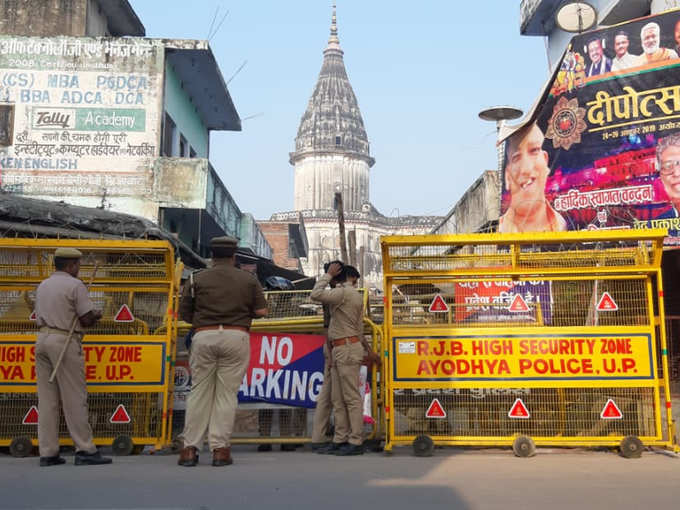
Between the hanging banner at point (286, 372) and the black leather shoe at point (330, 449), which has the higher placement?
the hanging banner at point (286, 372)

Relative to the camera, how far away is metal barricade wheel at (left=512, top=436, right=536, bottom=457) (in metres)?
6.38

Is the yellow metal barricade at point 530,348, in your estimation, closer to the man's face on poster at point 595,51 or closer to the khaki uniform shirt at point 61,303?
the khaki uniform shirt at point 61,303

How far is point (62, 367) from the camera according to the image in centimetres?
596

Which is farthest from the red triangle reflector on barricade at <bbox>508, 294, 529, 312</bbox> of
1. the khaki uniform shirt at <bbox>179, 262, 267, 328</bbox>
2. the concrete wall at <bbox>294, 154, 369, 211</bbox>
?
the concrete wall at <bbox>294, 154, 369, 211</bbox>

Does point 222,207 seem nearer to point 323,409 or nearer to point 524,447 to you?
point 323,409

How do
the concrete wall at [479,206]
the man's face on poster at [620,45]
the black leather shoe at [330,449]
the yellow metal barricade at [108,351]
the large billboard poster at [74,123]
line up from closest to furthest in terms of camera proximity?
the black leather shoe at [330,449], the yellow metal barricade at [108,351], the man's face on poster at [620,45], the concrete wall at [479,206], the large billboard poster at [74,123]

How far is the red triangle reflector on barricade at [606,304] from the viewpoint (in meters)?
6.80

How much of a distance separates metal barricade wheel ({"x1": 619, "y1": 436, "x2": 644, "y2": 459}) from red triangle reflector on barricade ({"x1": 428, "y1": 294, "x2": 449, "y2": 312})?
1.98 meters

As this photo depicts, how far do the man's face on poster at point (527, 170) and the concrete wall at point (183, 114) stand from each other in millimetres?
9970

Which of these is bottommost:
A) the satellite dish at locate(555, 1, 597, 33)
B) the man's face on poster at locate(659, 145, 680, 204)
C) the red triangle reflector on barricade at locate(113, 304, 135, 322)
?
the red triangle reflector on barricade at locate(113, 304, 135, 322)

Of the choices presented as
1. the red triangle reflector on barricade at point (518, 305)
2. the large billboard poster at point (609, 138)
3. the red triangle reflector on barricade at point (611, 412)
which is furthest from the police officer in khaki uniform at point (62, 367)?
the large billboard poster at point (609, 138)

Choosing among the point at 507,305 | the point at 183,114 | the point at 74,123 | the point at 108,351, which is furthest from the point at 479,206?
the point at 108,351

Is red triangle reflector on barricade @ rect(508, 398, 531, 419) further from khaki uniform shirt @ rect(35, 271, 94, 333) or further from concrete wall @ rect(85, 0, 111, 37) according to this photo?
concrete wall @ rect(85, 0, 111, 37)

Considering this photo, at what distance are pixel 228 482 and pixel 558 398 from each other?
3.37 meters
